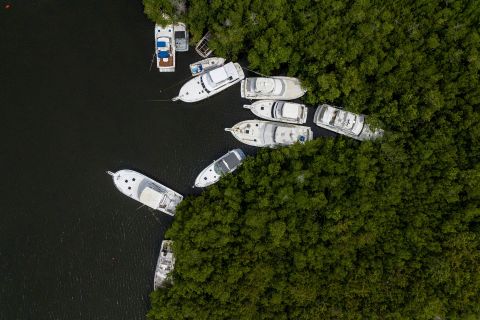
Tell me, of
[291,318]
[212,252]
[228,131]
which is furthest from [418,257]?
[228,131]

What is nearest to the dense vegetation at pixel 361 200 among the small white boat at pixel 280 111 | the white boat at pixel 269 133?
the white boat at pixel 269 133

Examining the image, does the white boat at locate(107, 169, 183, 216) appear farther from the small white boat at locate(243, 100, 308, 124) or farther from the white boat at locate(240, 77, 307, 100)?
the white boat at locate(240, 77, 307, 100)

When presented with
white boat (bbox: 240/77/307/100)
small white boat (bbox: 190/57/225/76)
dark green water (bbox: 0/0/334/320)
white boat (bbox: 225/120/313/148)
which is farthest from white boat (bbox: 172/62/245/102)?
white boat (bbox: 225/120/313/148)

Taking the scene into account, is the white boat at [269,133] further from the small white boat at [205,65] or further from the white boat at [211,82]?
the small white boat at [205,65]

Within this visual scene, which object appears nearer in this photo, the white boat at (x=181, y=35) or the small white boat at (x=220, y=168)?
the small white boat at (x=220, y=168)

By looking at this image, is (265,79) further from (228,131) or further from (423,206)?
(423,206)

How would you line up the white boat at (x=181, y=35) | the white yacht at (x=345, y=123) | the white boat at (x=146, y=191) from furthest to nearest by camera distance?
the white boat at (x=181, y=35) → the white boat at (x=146, y=191) → the white yacht at (x=345, y=123)

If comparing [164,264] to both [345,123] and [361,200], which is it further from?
[345,123]

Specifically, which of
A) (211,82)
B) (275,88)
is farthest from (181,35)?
(275,88)
